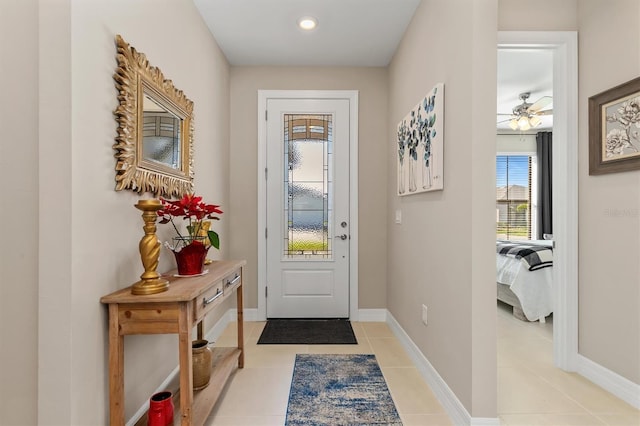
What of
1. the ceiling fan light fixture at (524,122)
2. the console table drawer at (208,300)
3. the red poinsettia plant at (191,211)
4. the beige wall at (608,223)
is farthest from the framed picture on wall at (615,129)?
the ceiling fan light fixture at (524,122)

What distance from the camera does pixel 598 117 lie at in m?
2.12

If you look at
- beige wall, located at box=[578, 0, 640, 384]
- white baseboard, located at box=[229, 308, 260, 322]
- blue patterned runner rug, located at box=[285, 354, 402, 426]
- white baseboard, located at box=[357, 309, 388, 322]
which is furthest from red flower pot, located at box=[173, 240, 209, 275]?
beige wall, located at box=[578, 0, 640, 384]

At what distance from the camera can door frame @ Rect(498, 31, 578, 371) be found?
2230mm

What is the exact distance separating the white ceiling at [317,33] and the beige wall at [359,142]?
4.9 inches

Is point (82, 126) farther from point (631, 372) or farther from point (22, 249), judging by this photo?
point (631, 372)

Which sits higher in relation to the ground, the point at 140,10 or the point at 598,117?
the point at 140,10

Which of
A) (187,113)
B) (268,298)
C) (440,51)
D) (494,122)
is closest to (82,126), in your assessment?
(187,113)

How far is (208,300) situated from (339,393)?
104cm

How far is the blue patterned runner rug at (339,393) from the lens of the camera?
5.90ft

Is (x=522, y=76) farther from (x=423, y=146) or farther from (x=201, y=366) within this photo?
(x=201, y=366)

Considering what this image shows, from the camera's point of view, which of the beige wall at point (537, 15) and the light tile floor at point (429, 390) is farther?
the beige wall at point (537, 15)

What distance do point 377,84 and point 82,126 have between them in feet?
9.54

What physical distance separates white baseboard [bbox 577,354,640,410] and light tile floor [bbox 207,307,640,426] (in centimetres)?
4

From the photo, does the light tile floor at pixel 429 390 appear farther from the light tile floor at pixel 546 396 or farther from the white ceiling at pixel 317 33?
the white ceiling at pixel 317 33
